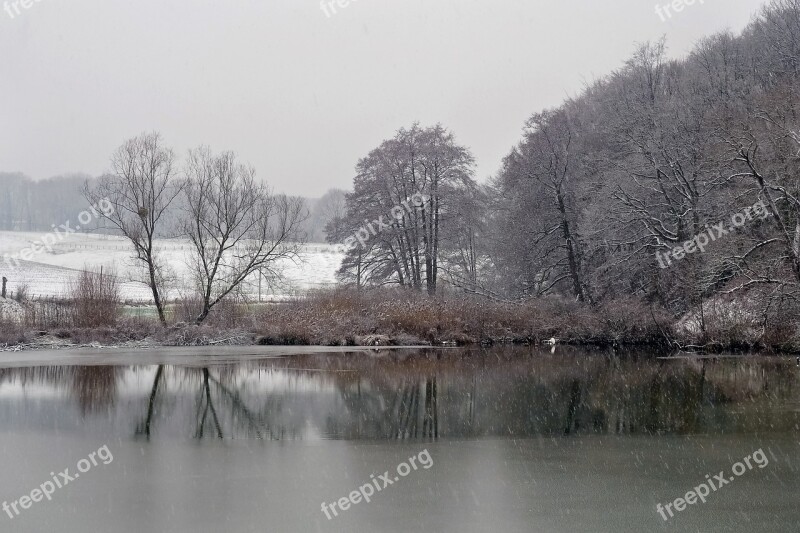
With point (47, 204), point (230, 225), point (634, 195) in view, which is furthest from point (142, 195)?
point (47, 204)

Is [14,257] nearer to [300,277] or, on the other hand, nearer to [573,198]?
[300,277]

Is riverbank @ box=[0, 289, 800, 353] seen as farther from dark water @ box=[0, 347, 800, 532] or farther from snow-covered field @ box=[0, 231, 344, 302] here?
snow-covered field @ box=[0, 231, 344, 302]

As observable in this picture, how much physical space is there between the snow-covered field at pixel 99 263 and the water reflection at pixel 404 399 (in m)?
33.8

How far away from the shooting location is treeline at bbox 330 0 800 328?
26.6 m

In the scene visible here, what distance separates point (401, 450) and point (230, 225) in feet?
95.2

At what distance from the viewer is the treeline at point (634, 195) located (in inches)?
1048

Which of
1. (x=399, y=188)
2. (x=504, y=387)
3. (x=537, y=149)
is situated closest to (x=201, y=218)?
(x=399, y=188)

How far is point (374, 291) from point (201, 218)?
10125 mm

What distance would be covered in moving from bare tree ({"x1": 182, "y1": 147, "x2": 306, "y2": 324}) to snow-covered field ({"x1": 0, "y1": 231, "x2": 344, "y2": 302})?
1582cm

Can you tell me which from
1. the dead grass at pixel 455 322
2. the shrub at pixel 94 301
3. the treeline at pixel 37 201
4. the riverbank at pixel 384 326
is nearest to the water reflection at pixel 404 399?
the riverbank at pixel 384 326

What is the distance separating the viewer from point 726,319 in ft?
93.1

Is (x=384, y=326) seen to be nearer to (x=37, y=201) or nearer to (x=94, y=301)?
(x=94, y=301)

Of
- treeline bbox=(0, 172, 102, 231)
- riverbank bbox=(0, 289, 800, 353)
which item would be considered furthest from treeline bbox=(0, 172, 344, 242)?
riverbank bbox=(0, 289, 800, 353)

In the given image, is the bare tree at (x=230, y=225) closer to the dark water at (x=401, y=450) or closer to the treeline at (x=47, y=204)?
the dark water at (x=401, y=450)
